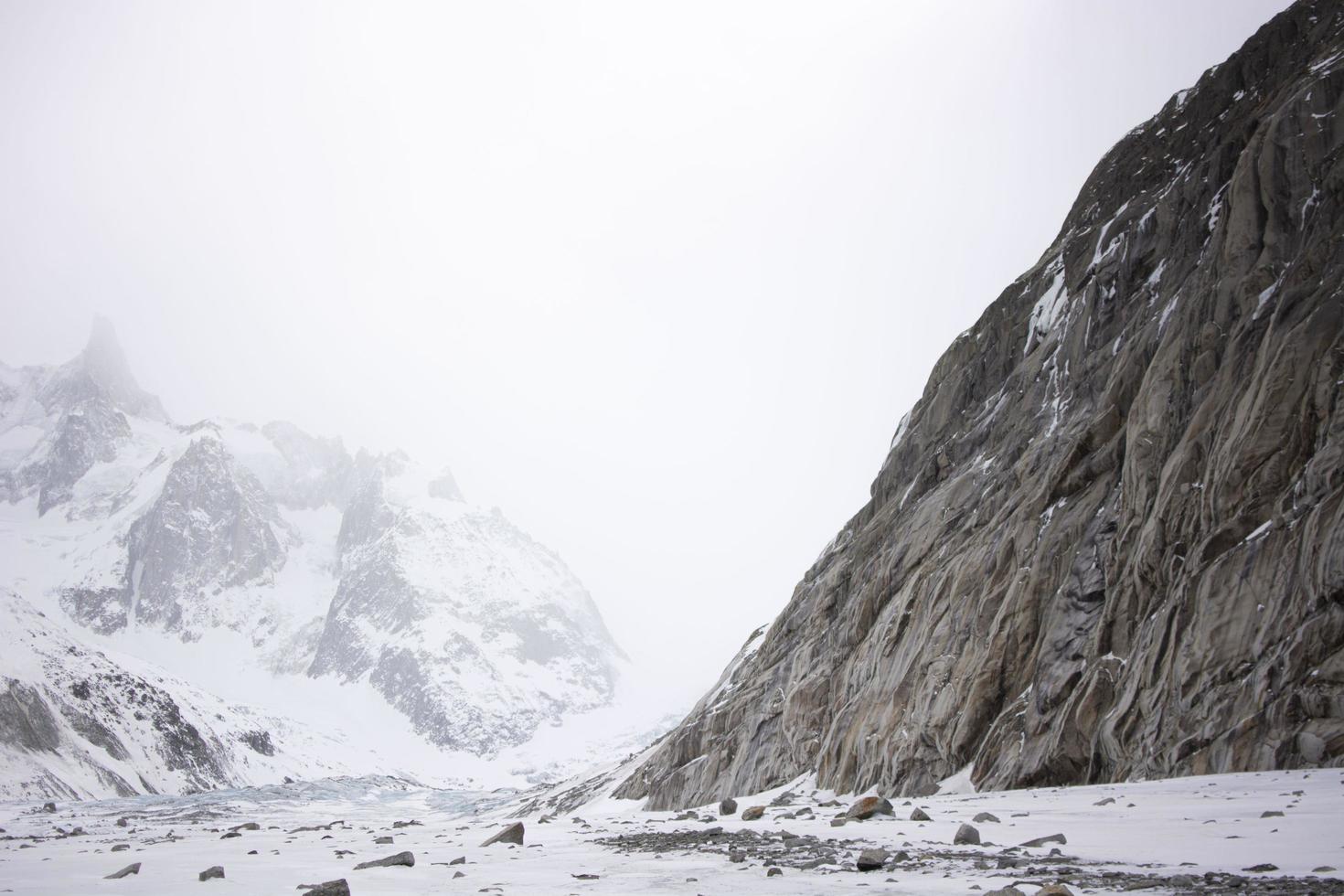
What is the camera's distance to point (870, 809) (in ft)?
66.3

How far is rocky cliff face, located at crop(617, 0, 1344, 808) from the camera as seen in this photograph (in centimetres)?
1873

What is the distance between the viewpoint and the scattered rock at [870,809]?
2012cm

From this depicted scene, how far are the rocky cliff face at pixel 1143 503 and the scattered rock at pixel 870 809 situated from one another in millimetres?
5719

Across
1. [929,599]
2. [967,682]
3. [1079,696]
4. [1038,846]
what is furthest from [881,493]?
[1038,846]

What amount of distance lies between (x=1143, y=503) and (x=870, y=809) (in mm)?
12544

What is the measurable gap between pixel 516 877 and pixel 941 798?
1521 cm

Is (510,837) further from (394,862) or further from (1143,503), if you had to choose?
(1143,503)

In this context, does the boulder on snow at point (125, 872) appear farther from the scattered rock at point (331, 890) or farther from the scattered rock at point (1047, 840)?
the scattered rock at point (1047, 840)

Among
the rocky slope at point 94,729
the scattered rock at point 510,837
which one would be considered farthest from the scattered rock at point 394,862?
the rocky slope at point 94,729

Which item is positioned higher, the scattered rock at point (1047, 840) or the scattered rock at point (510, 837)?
the scattered rock at point (1047, 840)

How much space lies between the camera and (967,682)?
27.9m

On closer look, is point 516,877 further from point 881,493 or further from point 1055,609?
point 881,493

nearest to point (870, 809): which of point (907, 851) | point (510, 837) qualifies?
point (907, 851)

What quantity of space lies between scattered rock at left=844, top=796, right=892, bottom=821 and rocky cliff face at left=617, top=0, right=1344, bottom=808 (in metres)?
5.72
